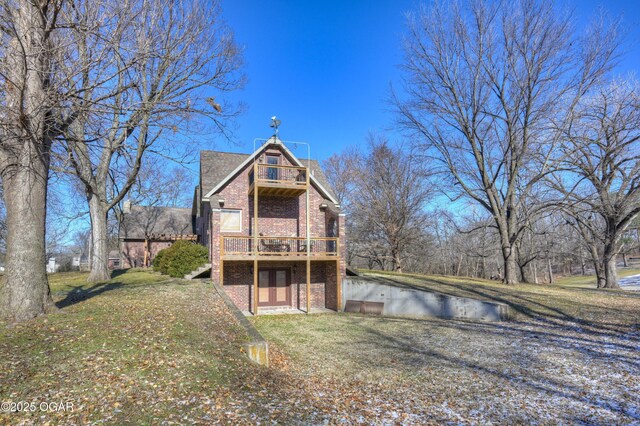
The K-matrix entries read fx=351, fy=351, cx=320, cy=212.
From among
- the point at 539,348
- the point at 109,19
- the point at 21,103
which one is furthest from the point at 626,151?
the point at 21,103

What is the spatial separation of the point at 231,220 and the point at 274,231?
6.94 ft

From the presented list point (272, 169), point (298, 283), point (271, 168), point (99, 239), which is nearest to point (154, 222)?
point (99, 239)

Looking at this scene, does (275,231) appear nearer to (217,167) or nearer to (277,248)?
(277,248)

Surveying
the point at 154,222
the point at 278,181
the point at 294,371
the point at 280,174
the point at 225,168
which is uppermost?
the point at 225,168

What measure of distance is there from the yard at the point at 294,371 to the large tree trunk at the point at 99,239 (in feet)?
16.0

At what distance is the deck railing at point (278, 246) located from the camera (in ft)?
50.4

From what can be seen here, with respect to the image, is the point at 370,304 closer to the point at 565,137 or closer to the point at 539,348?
the point at 539,348

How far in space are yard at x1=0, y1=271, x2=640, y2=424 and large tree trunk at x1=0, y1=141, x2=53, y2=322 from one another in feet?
1.75

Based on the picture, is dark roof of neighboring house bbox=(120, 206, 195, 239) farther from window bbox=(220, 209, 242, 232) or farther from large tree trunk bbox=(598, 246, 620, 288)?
large tree trunk bbox=(598, 246, 620, 288)

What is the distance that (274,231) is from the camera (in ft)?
56.3

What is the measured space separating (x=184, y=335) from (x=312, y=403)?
3.03 metres

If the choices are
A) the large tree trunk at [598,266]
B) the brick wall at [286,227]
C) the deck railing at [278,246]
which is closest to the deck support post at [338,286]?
the brick wall at [286,227]

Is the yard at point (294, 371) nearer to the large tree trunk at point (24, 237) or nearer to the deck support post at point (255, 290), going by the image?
the large tree trunk at point (24, 237)

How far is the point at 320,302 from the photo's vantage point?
17688 mm
